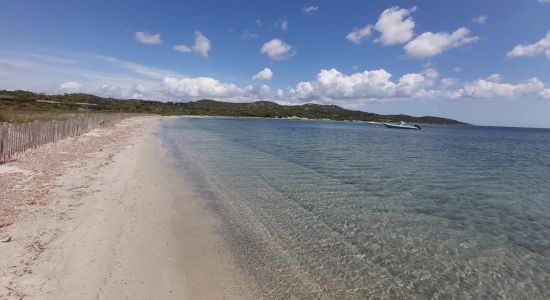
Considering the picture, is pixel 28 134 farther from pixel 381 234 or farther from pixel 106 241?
pixel 381 234

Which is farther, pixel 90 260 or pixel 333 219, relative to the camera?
pixel 333 219

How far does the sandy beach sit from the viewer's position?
540 centimetres

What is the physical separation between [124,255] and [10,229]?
3.01 m

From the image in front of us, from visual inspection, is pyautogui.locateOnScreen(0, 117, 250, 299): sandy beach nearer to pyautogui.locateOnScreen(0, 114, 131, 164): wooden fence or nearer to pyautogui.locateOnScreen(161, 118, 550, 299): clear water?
pyautogui.locateOnScreen(161, 118, 550, 299): clear water

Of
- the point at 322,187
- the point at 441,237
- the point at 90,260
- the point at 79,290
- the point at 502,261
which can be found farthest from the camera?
the point at 322,187

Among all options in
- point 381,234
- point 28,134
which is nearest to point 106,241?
point 381,234

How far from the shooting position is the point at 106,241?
7152 millimetres

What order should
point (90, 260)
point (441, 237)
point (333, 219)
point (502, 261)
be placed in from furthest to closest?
point (333, 219) < point (441, 237) < point (502, 261) < point (90, 260)

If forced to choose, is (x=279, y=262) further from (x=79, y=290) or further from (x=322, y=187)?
(x=322, y=187)

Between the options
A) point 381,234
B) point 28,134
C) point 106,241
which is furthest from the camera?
point 28,134

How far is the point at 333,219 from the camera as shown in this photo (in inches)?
384

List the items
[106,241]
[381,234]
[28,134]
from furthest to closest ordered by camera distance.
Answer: [28,134], [381,234], [106,241]

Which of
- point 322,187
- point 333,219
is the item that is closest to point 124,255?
point 333,219

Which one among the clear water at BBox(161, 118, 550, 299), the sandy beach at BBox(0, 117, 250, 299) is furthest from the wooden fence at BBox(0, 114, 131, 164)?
the clear water at BBox(161, 118, 550, 299)
